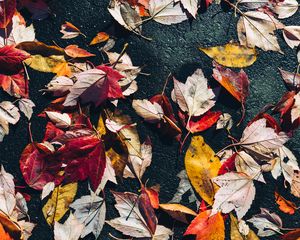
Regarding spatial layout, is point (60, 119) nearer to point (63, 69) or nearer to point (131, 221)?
point (63, 69)

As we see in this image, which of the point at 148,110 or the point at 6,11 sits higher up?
the point at 6,11

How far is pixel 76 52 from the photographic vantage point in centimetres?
181

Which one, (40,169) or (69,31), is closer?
(40,169)

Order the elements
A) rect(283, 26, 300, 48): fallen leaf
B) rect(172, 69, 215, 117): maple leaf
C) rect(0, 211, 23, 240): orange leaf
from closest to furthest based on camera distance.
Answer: rect(0, 211, 23, 240): orange leaf, rect(172, 69, 215, 117): maple leaf, rect(283, 26, 300, 48): fallen leaf

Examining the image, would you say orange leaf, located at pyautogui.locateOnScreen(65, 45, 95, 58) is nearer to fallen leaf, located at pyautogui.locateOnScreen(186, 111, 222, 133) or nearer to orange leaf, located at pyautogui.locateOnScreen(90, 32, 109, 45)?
orange leaf, located at pyautogui.locateOnScreen(90, 32, 109, 45)

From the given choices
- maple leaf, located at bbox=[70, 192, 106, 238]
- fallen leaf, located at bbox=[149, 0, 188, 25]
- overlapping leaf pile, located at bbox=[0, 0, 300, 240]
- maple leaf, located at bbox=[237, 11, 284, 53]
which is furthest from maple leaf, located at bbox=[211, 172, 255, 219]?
fallen leaf, located at bbox=[149, 0, 188, 25]

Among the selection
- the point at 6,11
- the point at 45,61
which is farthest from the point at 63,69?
the point at 6,11

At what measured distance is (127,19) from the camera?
182cm

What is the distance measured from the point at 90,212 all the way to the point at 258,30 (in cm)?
89

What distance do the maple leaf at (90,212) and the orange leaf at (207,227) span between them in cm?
31

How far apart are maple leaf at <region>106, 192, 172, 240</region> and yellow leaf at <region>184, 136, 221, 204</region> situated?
18cm

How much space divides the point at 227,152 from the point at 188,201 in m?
0.22

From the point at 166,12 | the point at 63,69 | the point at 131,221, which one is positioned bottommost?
the point at 131,221

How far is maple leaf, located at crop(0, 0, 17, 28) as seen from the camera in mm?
1729
